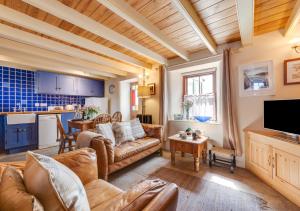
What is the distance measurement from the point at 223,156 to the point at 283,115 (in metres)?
1.15

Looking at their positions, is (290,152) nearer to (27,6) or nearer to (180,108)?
(180,108)

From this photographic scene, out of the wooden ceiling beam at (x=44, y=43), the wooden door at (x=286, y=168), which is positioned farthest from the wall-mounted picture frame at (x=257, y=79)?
the wooden ceiling beam at (x=44, y=43)

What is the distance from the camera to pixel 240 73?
261 cm

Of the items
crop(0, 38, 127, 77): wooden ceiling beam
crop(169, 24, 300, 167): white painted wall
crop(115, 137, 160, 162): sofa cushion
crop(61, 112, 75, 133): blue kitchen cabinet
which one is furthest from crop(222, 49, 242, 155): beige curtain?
crop(61, 112, 75, 133): blue kitchen cabinet

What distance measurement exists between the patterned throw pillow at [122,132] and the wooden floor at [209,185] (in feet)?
1.76

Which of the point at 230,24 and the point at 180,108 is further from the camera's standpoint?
the point at 180,108

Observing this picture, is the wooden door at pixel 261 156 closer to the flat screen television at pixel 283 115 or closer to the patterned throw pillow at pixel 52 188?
the flat screen television at pixel 283 115

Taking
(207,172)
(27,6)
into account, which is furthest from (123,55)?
(207,172)

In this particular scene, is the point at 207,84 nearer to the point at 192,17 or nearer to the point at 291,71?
the point at 291,71

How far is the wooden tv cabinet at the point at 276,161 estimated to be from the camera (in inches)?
65.1

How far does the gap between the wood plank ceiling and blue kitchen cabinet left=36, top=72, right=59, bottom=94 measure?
2557mm

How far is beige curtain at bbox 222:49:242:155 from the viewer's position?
2572mm

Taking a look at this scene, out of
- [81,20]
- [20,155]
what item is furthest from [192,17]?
[20,155]

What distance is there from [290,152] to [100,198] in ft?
7.33
